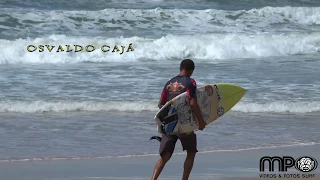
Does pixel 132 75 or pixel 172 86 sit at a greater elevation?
pixel 172 86

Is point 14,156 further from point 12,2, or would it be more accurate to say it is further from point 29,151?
point 12,2

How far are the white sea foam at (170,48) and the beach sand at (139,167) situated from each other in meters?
9.39

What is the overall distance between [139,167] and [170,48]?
11599mm

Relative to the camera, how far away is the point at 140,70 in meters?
15.7

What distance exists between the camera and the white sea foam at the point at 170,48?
17719mm

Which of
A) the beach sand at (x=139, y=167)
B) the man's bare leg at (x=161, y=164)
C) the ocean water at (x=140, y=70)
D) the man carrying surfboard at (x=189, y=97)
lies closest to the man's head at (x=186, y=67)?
the man carrying surfboard at (x=189, y=97)

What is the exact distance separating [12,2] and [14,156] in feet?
56.7

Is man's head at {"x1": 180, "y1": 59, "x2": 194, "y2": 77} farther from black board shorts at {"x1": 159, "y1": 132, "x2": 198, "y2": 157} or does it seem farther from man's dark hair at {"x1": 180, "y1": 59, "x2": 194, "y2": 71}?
black board shorts at {"x1": 159, "y1": 132, "x2": 198, "y2": 157}

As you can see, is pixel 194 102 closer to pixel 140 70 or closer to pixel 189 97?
pixel 189 97

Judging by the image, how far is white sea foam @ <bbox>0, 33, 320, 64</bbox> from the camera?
17719mm

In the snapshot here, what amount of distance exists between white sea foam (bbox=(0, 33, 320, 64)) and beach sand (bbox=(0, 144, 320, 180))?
939 centimetres

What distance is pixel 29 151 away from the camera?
27.9 ft

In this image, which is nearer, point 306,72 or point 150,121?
point 150,121

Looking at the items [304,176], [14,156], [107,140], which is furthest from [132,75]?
[304,176]
